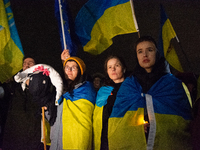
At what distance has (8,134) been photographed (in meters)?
2.77

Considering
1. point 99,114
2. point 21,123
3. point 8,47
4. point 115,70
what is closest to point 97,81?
point 115,70

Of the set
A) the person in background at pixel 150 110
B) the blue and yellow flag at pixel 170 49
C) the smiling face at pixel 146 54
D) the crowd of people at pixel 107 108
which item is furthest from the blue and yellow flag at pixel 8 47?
the blue and yellow flag at pixel 170 49

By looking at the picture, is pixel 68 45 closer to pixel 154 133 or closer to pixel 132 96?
pixel 132 96

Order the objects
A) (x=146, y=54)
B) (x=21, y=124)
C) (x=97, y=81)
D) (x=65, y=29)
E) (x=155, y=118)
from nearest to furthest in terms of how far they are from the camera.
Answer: (x=155, y=118)
(x=146, y=54)
(x=21, y=124)
(x=97, y=81)
(x=65, y=29)

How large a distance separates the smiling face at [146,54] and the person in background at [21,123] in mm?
1798

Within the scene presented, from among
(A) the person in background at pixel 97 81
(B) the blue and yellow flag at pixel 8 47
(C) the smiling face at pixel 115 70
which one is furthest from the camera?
(A) the person in background at pixel 97 81

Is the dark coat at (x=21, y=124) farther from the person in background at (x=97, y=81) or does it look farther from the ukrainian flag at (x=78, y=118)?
the person in background at (x=97, y=81)

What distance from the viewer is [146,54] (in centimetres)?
191

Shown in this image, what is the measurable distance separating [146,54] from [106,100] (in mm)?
784

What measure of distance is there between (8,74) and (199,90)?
272cm

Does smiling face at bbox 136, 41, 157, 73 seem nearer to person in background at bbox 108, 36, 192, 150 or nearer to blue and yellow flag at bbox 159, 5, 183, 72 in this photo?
person in background at bbox 108, 36, 192, 150

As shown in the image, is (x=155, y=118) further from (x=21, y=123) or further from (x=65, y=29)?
(x=65, y=29)

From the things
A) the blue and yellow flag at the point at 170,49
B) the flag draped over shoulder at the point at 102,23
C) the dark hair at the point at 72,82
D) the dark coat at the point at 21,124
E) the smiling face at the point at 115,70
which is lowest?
the dark coat at the point at 21,124

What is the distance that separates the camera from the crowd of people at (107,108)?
1634mm
